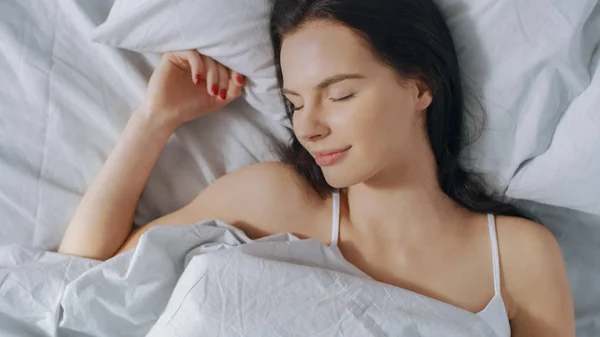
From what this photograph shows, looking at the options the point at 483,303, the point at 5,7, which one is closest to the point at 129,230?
the point at 5,7

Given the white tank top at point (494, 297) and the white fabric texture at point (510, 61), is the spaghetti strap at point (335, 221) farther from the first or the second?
the white fabric texture at point (510, 61)

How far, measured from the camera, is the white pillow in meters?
1.06

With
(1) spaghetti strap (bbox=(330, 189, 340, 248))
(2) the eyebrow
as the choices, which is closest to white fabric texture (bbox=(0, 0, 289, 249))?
(1) spaghetti strap (bbox=(330, 189, 340, 248))

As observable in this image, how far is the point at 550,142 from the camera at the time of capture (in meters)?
1.07

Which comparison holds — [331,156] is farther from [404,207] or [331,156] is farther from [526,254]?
[526,254]

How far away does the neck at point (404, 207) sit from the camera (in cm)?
108

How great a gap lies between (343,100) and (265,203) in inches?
11.0

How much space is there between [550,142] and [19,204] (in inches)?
36.9

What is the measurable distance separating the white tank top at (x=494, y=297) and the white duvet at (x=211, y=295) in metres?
0.04

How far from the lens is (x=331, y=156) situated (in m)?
0.96

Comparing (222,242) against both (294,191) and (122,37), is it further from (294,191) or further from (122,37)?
(122,37)

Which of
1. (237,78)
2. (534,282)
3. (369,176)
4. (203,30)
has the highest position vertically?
(203,30)

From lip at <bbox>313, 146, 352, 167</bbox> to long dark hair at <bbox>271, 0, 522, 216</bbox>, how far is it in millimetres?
150

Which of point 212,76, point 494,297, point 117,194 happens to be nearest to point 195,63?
point 212,76
